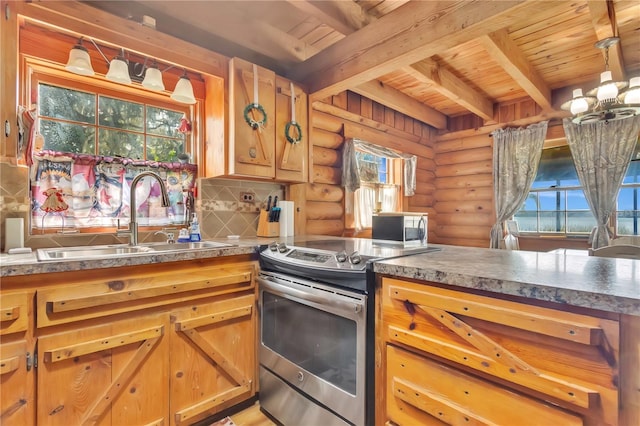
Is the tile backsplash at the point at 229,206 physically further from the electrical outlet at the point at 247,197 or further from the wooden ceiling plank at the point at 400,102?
the wooden ceiling plank at the point at 400,102

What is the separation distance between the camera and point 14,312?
1.18m

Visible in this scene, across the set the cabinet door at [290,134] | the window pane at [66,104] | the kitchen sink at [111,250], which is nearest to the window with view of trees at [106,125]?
the window pane at [66,104]

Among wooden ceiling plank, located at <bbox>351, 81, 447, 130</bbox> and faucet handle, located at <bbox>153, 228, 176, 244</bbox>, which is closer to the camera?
faucet handle, located at <bbox>153, 228, 176, 244</bbox>

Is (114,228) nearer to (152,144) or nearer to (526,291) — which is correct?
(152,144)

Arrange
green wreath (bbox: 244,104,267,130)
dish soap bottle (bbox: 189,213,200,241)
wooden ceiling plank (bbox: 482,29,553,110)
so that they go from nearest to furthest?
dish soap bottle (bbox: 189,213,200,241) → green wreath (bbox: 244,104,267,130) → wooden ceiling plank (bbox: 482,29,553,110)

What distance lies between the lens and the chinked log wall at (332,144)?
3062mm

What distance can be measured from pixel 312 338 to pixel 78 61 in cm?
200

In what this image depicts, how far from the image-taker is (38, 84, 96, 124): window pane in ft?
6.21

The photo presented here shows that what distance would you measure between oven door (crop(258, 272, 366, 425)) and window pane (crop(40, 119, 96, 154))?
4.78ft

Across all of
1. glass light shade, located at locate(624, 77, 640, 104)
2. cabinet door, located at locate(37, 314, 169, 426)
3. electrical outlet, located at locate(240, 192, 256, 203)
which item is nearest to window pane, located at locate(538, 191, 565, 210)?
glass light shade, located at locate(624, 77, 640, 104)

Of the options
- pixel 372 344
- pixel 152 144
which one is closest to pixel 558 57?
pixel 372 344

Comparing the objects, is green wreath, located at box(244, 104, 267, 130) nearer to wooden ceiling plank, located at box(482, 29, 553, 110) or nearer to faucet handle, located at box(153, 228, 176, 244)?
faucet handle, located at box(153, 228, 176, 244)

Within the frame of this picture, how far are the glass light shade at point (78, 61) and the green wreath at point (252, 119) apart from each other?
36.9 inches

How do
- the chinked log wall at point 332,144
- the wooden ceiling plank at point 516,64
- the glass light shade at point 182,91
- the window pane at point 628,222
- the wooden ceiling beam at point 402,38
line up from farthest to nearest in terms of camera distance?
the window pane at point 628,222 → the chinked log wall at point 332,144 → the wooden ceiling plank at point 516,64 → the glass light shade at point 182,91 → the wooden ceiling beam at point 402,38
